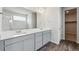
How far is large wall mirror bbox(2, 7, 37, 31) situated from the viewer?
1.30 metres

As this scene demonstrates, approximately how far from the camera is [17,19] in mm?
1569

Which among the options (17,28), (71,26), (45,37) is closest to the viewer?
(17,28)

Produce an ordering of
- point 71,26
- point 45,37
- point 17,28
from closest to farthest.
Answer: point 17,28
point 45,37
point 71,26

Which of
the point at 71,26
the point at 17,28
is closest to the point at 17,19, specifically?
the point at 17,28

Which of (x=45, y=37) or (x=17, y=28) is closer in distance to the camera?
(x=17, y=28)

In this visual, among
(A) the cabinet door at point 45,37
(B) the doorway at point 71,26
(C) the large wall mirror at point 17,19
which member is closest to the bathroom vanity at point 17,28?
(C) the large wall mirror at point 17,19

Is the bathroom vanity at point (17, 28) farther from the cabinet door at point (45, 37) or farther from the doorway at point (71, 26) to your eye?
the doorway at point (71, 26)

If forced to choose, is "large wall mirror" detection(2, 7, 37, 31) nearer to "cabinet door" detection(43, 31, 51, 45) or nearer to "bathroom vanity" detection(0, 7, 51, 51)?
"bathroom vanity" detection(0, 7, 51, 51)

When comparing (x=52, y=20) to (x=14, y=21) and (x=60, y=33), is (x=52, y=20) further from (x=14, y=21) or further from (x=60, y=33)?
(x=14, y=21)

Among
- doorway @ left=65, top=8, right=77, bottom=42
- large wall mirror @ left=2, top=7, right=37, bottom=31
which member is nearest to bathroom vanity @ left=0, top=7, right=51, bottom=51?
large wall mirror @ left=2, top=7, right=37, bottom=31

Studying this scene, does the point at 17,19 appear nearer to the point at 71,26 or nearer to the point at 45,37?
the point at 45,37
